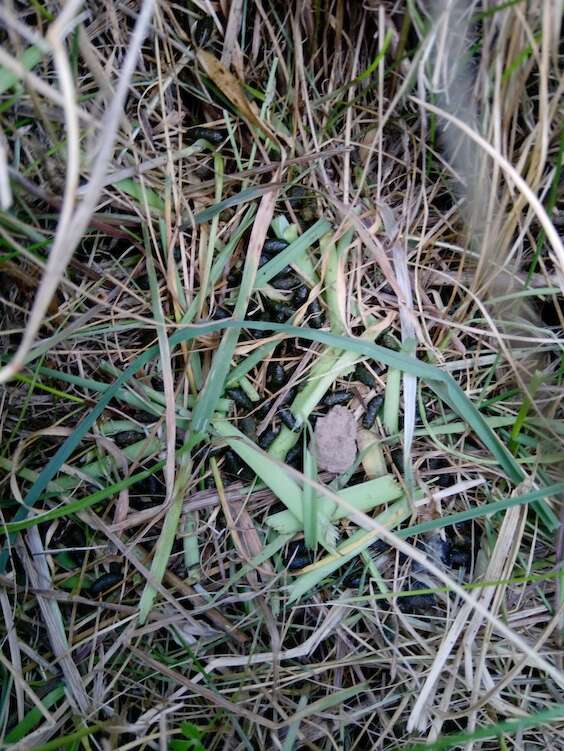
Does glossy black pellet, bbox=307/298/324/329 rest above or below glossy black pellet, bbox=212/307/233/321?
below

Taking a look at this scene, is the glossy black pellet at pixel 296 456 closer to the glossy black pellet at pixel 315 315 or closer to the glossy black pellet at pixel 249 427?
the glossy black pellet at pixel 249 427

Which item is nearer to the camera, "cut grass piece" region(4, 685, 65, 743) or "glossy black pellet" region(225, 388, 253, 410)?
"cut grass piece" region(4, 685, 65, 743)

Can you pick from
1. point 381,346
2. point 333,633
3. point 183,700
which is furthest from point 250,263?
point 183,700

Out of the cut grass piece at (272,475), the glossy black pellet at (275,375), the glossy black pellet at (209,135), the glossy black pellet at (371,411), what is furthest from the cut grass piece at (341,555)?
the glossy black pellet at (209,135)

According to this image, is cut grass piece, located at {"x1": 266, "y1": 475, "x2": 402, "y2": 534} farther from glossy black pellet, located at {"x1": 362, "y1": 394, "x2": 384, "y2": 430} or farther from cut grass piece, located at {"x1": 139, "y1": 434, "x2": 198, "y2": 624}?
cut grass piece, located at {"x1": 139, "y1": 434, "x2": 198, "y2": 624}

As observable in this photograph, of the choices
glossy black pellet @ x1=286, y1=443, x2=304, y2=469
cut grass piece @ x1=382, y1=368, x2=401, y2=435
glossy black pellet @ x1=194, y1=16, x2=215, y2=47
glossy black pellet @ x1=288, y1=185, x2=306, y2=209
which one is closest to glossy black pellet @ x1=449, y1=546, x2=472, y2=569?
cut grass piece @ x1=382, y1=368, x2=401, y2=435

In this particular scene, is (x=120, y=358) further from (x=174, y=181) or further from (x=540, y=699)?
(x=540, y=699)

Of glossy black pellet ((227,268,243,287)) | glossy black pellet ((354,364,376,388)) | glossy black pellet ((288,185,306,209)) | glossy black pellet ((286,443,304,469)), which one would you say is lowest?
glossy black pellet ((286,443,304,469))

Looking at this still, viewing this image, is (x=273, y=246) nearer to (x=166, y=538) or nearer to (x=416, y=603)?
(x=166, y=538)

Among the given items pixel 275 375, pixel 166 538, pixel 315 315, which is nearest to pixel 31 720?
pixel 166 538
